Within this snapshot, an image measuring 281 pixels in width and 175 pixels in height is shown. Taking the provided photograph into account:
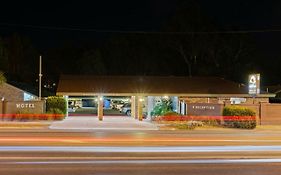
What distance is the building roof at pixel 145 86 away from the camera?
5153 centimetres

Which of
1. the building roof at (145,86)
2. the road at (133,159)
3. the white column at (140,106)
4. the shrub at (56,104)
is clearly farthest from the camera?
the building roof at (145,86)

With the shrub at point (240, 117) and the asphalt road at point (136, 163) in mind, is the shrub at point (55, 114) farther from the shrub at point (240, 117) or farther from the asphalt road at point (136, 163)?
the asphalt road at point (136, 163)

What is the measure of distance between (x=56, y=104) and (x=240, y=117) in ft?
53.3

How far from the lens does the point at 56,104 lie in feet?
162

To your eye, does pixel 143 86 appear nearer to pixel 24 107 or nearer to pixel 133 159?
pixel 24 107

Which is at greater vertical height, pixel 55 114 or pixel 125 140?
pixel 55 114

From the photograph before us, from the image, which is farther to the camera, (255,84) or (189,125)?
(255,84)

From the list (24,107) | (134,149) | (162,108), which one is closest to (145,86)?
(162,108)

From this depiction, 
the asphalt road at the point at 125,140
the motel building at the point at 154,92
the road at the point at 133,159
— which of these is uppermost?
the motel building at the point at 154,92

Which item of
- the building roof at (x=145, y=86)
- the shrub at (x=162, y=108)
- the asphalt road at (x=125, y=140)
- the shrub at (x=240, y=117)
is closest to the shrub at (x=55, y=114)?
the building roof at (x=145, y=86)

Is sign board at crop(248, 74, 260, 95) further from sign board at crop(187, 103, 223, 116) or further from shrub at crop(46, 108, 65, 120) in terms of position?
shrub at crop(46, 108, 65, 120)

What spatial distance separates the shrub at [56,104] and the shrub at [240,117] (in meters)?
14.4
